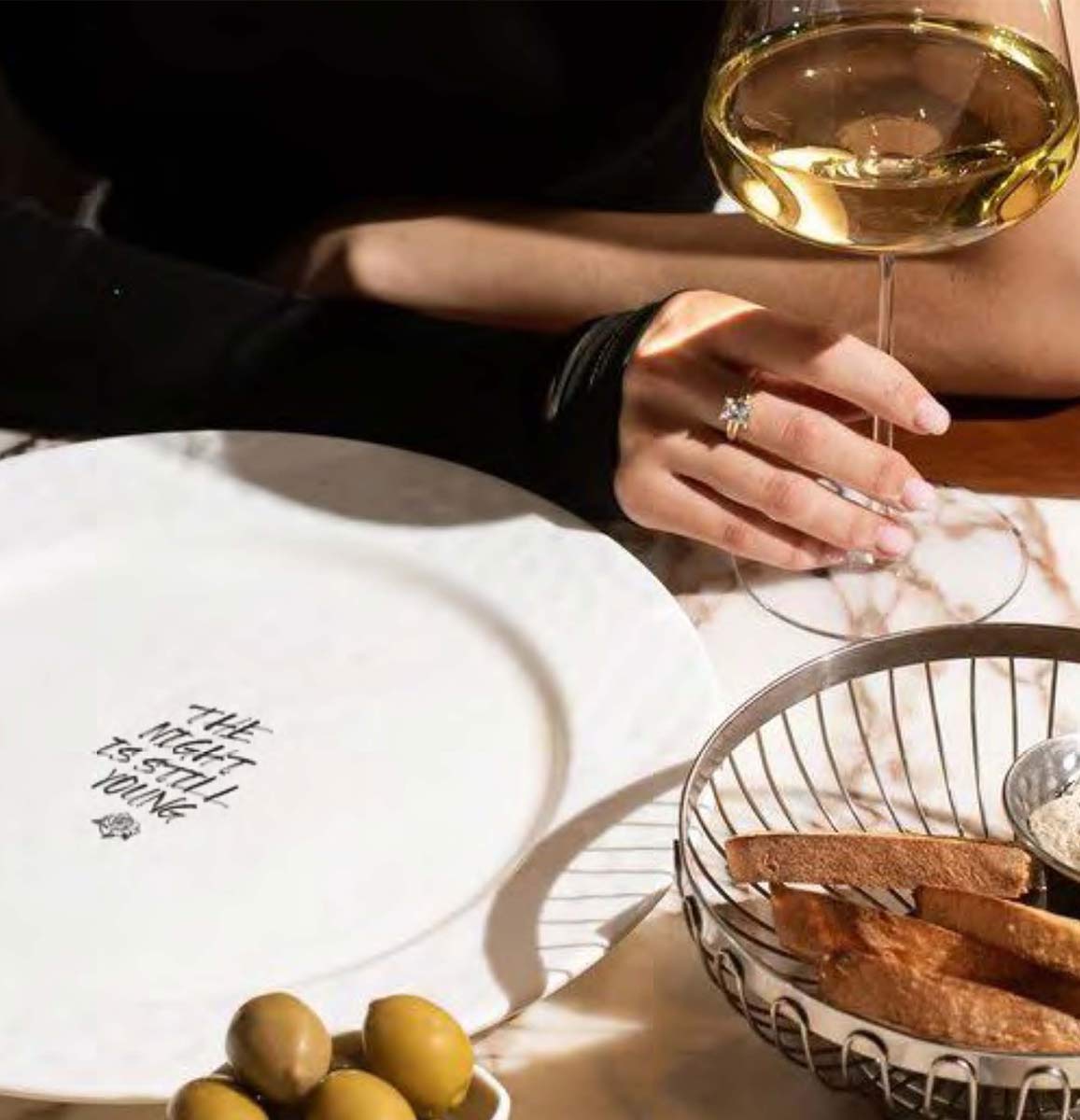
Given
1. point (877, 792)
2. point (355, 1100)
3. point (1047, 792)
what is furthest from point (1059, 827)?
point (355, 1100)

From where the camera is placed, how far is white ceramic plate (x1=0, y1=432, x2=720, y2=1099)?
0.78m

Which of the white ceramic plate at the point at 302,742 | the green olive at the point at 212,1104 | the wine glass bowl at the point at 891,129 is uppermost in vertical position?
the wine glass bowl at the point at 891,129

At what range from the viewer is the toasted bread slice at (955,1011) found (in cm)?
62

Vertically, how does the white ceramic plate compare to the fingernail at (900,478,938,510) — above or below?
below

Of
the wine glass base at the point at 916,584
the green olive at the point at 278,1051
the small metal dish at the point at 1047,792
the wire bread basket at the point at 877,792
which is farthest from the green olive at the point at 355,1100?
the wine glass base at the point at 916,584

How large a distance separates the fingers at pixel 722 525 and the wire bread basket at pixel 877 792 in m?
0.10

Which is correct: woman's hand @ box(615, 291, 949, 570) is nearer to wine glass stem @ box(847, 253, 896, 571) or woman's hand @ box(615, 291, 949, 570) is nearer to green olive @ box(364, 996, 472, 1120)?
wine glass stem @ box(847, 253, 896, 571)

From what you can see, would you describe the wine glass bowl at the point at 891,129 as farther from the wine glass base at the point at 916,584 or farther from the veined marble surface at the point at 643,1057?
the veined marble surface at the point at 643,1057

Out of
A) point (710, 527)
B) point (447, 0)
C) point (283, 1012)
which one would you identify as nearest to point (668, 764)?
point (710, 527)

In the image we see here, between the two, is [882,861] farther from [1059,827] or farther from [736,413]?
[736,413]

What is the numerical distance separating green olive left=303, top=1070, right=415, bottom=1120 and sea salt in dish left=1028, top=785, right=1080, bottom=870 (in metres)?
0.25

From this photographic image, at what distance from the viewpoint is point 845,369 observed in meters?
1.00

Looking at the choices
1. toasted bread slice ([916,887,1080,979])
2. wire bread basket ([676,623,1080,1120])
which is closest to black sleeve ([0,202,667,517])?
wire bread basket ([676,623,1080,1120])

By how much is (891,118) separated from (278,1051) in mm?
519
